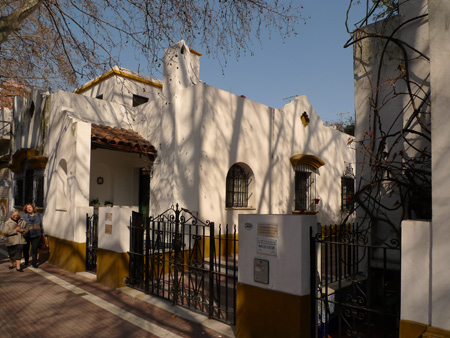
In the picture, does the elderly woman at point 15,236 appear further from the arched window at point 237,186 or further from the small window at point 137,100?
the small window at point 137,100

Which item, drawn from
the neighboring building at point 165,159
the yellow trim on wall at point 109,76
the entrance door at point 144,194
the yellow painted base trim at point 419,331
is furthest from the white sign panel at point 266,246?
the yellow trim on wall at point 109,76

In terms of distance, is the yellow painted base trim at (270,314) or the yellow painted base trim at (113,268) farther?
the yellow painted base trim at (113,268)

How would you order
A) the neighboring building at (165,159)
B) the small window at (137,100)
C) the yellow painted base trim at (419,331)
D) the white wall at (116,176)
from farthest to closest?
the small window at (137,100) < the white wall at (116,176) < the neighboring building at (165,159) < the yellow painted base trim at (419,331)

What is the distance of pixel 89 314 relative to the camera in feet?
18.6

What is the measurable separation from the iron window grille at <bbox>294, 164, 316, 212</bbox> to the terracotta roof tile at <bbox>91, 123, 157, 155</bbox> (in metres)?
5.53

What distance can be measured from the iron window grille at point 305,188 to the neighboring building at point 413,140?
262 inches

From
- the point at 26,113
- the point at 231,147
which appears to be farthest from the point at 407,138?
the point at 26,113

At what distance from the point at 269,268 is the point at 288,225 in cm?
63

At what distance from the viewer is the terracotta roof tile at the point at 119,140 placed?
31.8ft

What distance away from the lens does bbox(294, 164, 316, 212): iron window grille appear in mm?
12633

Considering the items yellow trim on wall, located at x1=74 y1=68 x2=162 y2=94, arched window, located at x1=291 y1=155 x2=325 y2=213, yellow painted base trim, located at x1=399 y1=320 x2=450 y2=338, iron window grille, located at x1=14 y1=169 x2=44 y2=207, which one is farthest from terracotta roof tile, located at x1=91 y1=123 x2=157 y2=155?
yellow painted base trim, located at x1=399 y1=320 x2=450 y2=338

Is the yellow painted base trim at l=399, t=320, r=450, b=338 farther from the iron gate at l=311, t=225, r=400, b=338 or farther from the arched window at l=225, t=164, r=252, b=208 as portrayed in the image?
the arched window at l=225, t=164, r=252, b=208

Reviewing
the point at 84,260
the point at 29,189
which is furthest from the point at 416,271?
the point at 29,189

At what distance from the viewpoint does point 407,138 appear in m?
5.22
